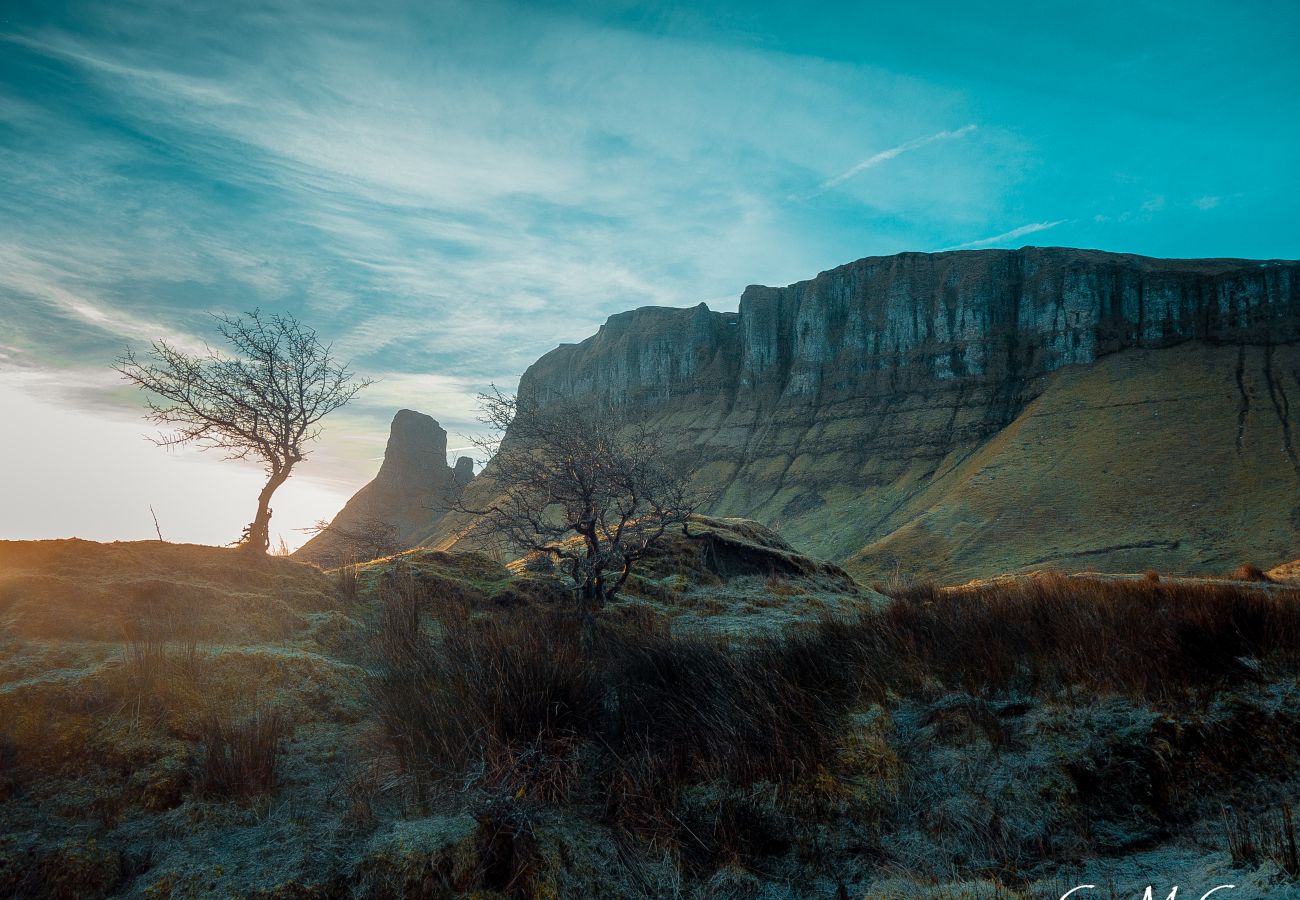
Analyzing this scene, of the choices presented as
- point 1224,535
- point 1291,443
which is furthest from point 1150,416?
point 1224,535

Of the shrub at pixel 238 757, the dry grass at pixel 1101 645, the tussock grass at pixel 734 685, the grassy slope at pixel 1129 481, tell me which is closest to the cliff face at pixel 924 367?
the grassy slope at pixel 1129 481

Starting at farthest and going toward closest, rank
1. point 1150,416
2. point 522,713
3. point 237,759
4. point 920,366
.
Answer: point 920,366 → point 1150,416 → point 522,713 → point 237,759

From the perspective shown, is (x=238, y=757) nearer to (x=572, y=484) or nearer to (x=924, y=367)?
(x=572, y=484)

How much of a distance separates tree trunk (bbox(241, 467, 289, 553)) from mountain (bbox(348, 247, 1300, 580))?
3600cm

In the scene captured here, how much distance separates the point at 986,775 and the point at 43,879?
6.57m

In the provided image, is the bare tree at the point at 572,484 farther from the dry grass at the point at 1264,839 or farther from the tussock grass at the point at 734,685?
the dry grass at the point at 1264,839

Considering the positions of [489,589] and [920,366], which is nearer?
[489,589]

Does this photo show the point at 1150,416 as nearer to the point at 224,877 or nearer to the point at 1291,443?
the point at 1291,443

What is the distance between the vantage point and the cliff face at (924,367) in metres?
76.4

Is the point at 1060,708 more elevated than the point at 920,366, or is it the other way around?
the point at 920,366

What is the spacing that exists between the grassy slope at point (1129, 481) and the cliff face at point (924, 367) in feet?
1.86

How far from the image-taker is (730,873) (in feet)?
15.6

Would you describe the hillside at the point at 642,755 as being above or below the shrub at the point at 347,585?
below

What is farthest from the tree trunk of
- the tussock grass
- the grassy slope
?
the grassy slope
